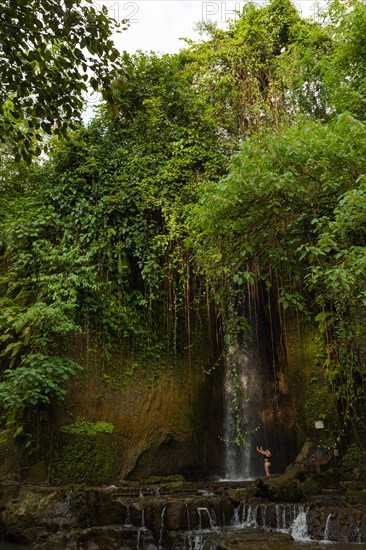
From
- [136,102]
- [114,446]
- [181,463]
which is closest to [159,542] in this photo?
[114,446]

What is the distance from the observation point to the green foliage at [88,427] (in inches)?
365

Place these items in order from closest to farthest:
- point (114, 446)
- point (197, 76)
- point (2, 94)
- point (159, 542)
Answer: point (2, 94)
point (159, 542)
point (114, 446)
point (197, 76)

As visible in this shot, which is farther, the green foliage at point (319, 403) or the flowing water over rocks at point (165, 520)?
the green foliage at point (319, 403)

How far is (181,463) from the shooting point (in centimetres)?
1060

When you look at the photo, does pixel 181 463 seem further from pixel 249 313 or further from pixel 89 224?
pixel 89 224

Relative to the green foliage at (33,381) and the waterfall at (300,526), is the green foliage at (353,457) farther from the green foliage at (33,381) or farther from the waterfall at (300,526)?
the green foliage at (33,381)

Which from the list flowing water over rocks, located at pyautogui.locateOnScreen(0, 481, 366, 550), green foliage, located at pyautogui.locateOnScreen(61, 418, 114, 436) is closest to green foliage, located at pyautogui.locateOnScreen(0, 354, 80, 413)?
green foliage, located at pyautogui.locateOnScreen(61, 418, 114, 436)

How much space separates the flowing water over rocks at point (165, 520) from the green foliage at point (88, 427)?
1.59 m

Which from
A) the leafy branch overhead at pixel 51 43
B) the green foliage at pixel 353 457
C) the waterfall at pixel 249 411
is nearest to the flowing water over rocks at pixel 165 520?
the green foliage at pixel 353 457

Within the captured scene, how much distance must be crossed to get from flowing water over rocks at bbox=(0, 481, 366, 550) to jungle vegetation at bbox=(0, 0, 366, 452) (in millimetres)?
1458

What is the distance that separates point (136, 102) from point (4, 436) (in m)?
8.26

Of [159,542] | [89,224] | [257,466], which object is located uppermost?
[89,224]

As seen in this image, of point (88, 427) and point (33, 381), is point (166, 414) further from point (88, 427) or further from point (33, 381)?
point (33, 381)

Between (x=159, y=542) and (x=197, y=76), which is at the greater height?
(x=197, y=76)
